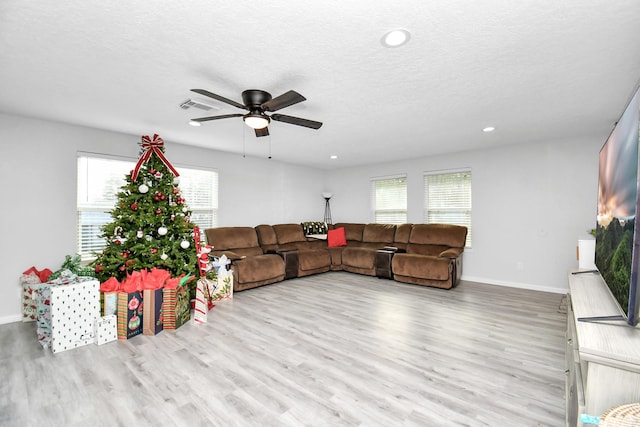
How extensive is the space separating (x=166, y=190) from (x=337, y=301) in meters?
2.53

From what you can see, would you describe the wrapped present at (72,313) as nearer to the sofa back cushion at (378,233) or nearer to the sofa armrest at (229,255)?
the sofa armrest at (229,255)

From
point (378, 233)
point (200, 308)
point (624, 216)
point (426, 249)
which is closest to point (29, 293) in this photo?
point (200, 308)

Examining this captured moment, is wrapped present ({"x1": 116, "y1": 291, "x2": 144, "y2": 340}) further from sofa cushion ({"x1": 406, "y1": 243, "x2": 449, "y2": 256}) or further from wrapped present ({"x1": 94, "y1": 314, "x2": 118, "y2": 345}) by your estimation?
sofa cushion ({"x1": 406, "y1": 243, "x2": 449, "y2": 256})

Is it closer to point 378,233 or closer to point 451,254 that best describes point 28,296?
point 378,233

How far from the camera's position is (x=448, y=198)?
5285 mm

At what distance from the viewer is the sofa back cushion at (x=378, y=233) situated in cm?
571

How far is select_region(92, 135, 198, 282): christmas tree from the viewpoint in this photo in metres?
3.02

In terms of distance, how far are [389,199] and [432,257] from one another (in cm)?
190

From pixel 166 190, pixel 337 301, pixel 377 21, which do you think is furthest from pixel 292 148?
pixel 377 21

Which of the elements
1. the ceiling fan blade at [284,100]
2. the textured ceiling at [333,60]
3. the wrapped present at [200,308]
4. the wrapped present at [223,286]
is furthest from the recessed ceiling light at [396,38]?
the wrapped present at [223,286]

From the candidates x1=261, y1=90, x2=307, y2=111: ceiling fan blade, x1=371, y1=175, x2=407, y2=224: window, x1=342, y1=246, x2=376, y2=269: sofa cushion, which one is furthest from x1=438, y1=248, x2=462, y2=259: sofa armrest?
x1=261, y1=90, x2=307, y2=111: ceiling fan blade

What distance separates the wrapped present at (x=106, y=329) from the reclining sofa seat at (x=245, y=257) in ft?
5.72

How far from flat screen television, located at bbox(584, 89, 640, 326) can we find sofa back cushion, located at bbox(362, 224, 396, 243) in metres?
4.03

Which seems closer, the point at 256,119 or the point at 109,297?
the point at 256,119
